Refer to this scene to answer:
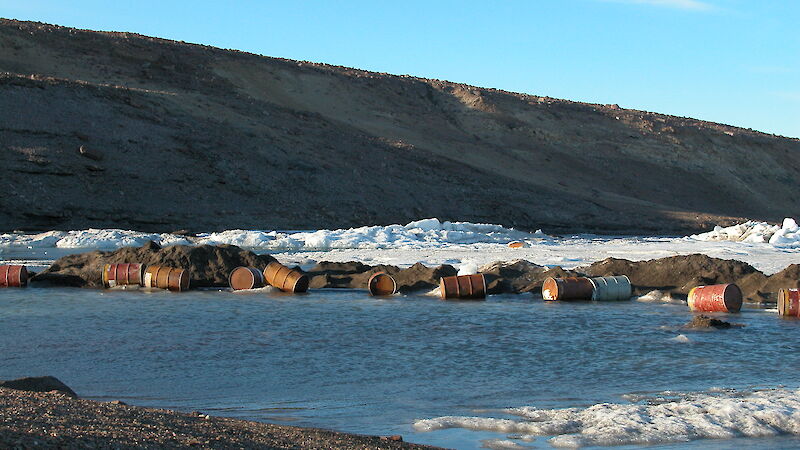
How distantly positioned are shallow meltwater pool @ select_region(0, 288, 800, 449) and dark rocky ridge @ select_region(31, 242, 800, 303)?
5.29 ft

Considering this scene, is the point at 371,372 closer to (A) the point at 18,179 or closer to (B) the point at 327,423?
(B) the point at 327,423

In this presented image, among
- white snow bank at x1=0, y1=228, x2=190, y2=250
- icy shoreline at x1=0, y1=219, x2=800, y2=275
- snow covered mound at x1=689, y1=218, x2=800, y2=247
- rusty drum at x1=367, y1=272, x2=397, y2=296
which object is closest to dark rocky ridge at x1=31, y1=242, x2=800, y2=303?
rusty drum at x1=367, y1=272, x2=397, y2=296

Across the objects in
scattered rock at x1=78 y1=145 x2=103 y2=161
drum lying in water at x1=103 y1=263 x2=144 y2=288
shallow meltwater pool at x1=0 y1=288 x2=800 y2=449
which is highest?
scattered rock at x1=78 y1=145 x2=103 y2=161

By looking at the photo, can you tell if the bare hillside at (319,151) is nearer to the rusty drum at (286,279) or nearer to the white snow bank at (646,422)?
the rusty drum at (286,279)

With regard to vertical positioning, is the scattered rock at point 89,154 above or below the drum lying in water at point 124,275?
above

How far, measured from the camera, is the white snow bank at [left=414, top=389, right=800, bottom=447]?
22.9ft

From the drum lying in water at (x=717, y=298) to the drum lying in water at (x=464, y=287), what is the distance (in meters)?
3.45

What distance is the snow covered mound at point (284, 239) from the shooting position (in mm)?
29250

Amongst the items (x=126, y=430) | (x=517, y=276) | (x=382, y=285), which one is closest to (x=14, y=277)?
(x=382, y=285)

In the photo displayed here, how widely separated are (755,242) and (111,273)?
1973 centimetres

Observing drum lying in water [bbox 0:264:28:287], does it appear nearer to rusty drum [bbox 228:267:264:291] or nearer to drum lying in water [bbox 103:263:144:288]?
drum lying in water [bbox 103:263:144:288]

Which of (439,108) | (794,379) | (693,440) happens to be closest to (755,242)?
(794,379)

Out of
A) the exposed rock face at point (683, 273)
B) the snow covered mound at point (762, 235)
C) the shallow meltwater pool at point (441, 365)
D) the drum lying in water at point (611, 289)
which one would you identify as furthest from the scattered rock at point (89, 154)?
Answer: the drum lying in water at point (611, 289)

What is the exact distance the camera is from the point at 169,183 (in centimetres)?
3888
